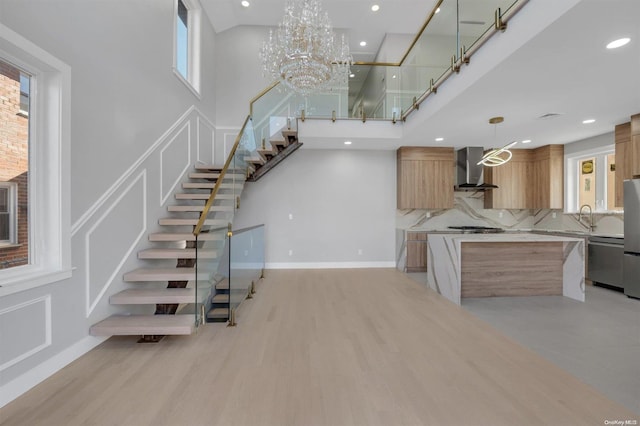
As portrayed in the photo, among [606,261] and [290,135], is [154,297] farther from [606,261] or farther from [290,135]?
[606,261]

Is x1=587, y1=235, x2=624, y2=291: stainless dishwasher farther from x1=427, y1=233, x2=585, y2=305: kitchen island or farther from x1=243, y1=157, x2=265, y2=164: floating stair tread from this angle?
x1=243, y1=157, x2=265, y2=164: floating stair tread

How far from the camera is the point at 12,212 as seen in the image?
2283mm

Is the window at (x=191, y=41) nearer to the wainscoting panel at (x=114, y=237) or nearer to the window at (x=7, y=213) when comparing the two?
the wainscoting panel at (x=114, y=237)

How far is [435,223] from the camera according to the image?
23.6 feet

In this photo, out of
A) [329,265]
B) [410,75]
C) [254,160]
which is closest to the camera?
[410,75]

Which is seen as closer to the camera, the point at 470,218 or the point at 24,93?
the point at 24,93

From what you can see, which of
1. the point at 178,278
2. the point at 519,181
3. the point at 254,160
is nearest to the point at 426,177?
the point at 519,181

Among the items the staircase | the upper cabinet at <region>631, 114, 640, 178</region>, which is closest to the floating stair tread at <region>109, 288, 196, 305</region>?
the staircase

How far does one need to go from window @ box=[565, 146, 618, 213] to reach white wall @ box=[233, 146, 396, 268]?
163 inches

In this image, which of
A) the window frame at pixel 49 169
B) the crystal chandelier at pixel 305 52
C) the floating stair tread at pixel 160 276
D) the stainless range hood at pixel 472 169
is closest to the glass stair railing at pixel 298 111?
the floating stair tread at pixel 160 276

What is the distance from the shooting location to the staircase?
2.83 meters

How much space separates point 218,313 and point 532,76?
482 centimetres

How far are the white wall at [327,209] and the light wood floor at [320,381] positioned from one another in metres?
3.51

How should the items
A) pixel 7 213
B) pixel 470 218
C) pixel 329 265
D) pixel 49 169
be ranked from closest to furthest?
pixel 7 213, pixel 49 169, pixel 329 265, pixel 470 218
